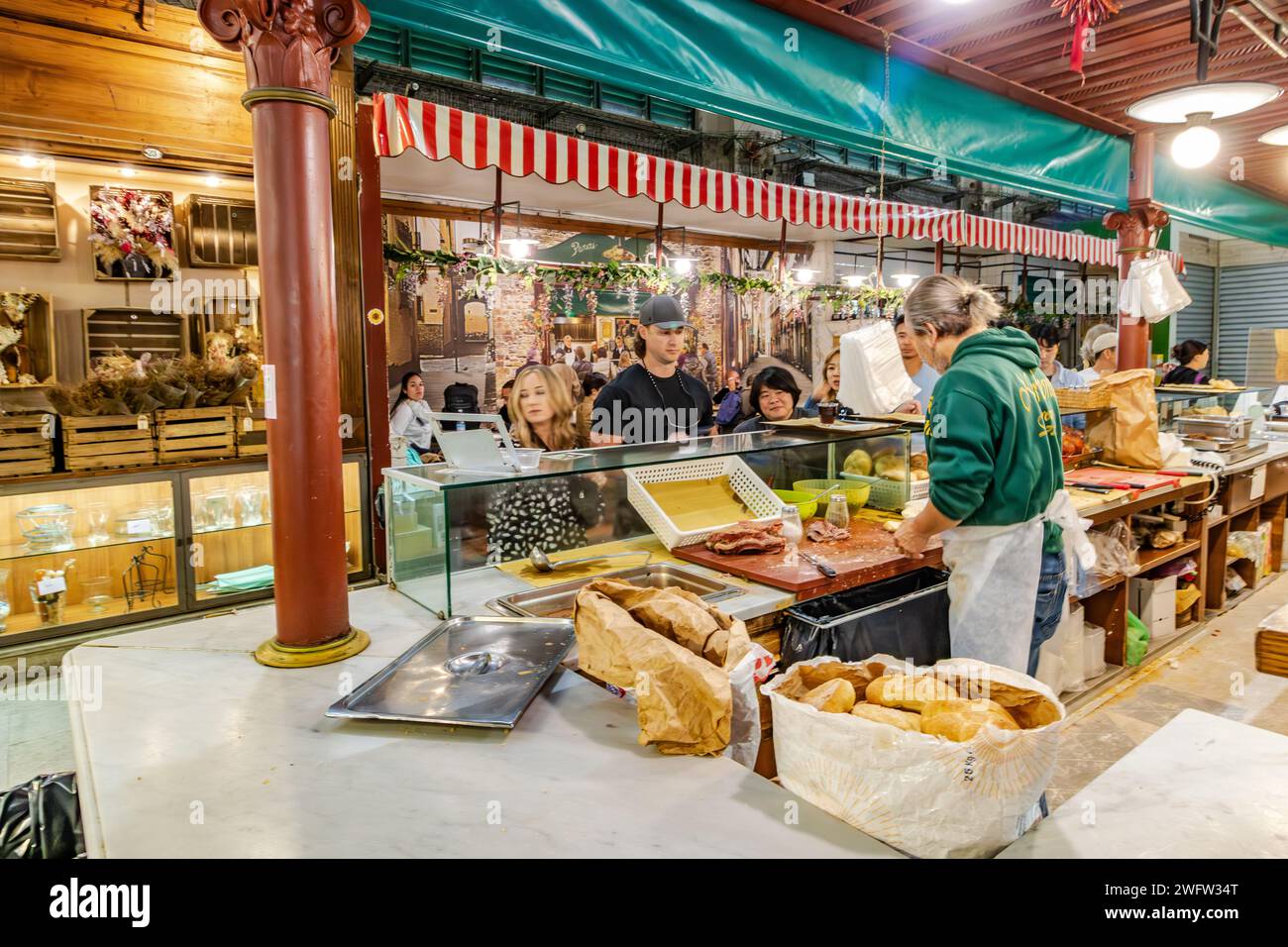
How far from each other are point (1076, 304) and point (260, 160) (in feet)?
53.6

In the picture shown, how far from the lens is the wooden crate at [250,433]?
4176 millimetres

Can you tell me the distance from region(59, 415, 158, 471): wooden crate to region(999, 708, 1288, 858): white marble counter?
417 centimetres

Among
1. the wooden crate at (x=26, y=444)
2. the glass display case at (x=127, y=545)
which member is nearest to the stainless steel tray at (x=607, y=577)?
the glass display case at (x=127, y=545)

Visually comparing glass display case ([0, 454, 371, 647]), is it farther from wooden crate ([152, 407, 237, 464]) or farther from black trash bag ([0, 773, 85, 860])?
black trash bag ([0, 773, 85, 860])

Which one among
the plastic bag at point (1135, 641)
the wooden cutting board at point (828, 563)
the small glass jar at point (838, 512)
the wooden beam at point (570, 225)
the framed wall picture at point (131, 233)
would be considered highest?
the wooden beam at point (570, 225)

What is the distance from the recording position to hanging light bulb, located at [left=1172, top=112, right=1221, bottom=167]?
3455 mm

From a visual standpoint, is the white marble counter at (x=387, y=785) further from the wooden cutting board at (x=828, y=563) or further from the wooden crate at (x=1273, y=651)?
the wooden crate at (x=1273, y=651)

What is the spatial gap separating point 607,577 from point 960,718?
4.67 ft

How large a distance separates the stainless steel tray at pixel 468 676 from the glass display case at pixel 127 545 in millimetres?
2247

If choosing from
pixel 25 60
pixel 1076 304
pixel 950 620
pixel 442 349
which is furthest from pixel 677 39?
pixel 1076 304

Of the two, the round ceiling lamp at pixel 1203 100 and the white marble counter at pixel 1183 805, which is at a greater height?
the round ceiling lamp at pixel 1203 100

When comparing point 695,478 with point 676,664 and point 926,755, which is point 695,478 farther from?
point 926,755
